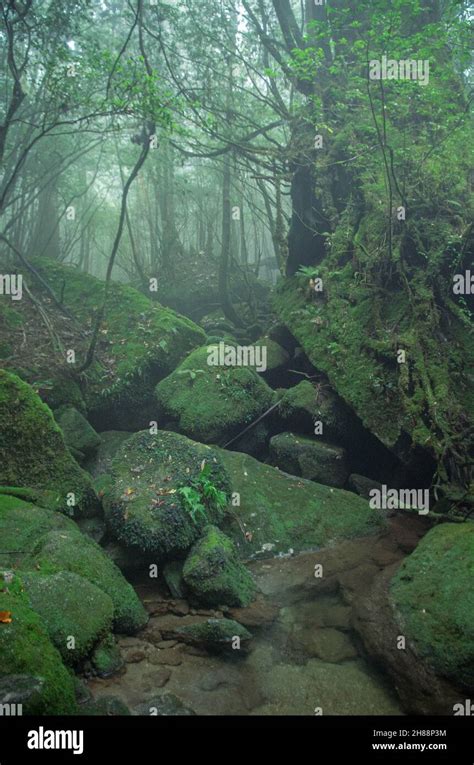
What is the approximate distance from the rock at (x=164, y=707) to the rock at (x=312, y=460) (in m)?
4.97

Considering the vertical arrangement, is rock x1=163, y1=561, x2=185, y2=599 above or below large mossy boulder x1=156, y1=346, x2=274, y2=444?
below

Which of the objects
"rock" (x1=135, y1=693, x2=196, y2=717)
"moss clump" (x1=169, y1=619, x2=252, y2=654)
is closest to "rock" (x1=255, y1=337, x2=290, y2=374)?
"moss clump" (x1=169, y1=619, x2=252, y2=654)

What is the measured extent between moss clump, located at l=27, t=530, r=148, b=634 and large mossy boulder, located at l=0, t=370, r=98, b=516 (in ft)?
4.05

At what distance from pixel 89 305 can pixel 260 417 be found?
5.82 metres

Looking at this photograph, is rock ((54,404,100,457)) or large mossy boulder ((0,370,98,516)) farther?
rock ((54,404,100,457))

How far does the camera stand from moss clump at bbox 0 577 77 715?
141 inches

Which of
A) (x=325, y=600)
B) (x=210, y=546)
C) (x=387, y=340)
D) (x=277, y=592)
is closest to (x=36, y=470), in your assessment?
(x=210, y=546)

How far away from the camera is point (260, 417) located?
32.2ft

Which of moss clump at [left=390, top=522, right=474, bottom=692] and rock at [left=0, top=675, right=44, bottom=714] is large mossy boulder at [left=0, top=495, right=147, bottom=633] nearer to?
rock at [left=0, top=675, right=44, bottom=714]

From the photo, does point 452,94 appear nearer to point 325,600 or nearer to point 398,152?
A: point 398,152

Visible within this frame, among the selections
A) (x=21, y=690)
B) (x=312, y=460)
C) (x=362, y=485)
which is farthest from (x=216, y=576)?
(x=362, y=485)

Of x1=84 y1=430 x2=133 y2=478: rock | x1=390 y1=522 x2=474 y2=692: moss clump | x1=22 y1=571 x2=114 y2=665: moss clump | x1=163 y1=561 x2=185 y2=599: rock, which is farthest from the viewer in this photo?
x1=84 y1=430 x2=133 y2=478: rock

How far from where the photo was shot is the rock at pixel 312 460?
29.4 ft
